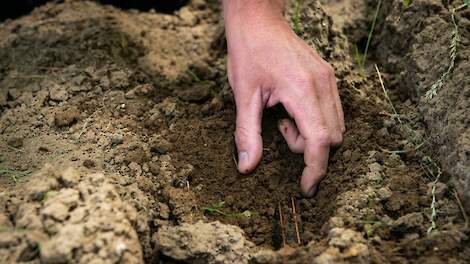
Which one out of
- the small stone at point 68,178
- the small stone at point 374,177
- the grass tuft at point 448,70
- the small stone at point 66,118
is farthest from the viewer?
the small stone at point 66,118

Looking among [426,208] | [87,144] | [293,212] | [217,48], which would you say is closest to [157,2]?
[217,48]

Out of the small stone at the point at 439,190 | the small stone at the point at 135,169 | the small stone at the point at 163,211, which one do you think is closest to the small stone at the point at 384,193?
the small stone at the point at 439,190

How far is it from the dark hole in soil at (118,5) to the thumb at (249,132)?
1.04 metres

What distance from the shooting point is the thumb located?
1916mm

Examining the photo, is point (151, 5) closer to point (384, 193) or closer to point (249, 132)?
point (249, 132)

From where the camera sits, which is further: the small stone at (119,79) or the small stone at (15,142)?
the small stone at (119,79)

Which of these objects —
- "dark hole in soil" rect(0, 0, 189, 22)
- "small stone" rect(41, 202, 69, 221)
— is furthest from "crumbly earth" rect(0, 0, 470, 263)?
"dark hole in soil" rect(0, 0, 189, 22)

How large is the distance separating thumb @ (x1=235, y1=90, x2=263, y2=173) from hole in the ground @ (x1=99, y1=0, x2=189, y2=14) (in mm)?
1039

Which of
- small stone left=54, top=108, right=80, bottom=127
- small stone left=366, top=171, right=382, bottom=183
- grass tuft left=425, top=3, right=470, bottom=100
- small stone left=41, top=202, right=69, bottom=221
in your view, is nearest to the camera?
small stone left=41, top=202, right=69, bottom=221

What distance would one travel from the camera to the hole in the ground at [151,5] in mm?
2789

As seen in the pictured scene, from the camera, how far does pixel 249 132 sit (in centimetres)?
194

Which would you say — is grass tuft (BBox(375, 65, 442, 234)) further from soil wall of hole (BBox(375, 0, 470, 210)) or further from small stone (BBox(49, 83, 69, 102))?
small stone (BBox(49, 83, 69, 102))

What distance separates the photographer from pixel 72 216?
1491 millimetres

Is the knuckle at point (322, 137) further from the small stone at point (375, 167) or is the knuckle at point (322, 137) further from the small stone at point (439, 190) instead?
the small stone at point (439, 190)
